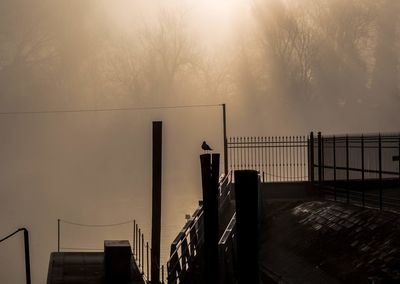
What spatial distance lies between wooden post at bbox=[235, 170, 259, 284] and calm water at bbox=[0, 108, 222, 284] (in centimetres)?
2922

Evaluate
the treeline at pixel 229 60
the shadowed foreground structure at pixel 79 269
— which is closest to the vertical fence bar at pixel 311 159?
the shadowed foreground structure at pixel 79 269

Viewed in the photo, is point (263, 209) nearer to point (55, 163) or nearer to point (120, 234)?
point (120, 234)

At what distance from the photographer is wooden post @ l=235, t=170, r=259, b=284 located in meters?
14.1

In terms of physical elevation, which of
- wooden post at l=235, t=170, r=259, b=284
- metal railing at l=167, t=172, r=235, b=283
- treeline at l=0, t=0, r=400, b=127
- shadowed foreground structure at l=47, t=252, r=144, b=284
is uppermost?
treeline at l=0, t=0, r=400, b=127

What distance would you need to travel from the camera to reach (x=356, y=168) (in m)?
23.9

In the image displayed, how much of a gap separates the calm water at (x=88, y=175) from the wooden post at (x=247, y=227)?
29.2 meters

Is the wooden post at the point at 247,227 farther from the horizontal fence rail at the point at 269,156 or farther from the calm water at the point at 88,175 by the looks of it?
the calm water at the point at 88,175

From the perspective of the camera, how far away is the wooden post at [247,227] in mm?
14094

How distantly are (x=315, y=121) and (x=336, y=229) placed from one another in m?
35.2

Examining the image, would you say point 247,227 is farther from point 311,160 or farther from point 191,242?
point 311,160

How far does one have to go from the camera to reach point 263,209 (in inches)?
1008

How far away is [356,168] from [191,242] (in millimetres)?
6043

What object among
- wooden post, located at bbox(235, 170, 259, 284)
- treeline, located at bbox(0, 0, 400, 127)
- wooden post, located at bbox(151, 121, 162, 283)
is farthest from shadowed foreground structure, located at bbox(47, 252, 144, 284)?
treeline, located at bbox(0, 0, 400, 127)

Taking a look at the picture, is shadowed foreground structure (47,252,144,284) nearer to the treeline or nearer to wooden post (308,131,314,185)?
wooden post (308,131,314,185)
